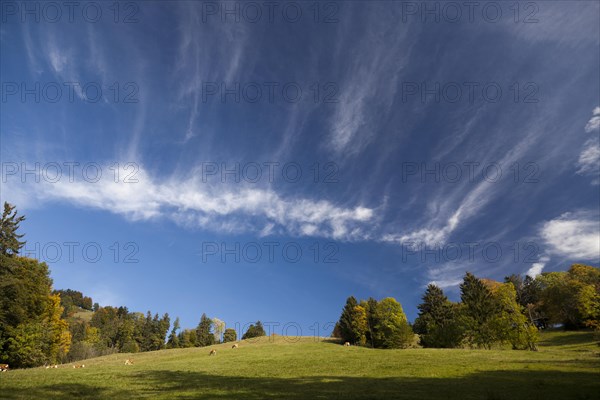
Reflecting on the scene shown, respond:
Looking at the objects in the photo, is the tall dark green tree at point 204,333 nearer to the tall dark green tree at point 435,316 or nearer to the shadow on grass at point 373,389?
the tall dark green tree at point 435,316

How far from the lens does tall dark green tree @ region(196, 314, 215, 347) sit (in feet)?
478

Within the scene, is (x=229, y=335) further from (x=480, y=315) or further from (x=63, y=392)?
(x=63, y=392)

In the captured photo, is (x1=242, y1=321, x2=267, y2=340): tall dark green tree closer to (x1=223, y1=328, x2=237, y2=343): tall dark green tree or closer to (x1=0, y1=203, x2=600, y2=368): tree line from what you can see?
(x1=223, y1=328, x2=237, y2=343): tall dark green tree

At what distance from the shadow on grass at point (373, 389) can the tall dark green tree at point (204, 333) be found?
12800cm

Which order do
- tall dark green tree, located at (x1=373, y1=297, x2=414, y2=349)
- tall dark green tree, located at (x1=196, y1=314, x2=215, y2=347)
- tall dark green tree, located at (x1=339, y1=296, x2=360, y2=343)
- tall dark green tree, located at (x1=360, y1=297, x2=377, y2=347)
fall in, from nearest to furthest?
tall dark green tree, located at (x1=373, y1=297, x2=414, y2=349) → tall dark green tree, located at (x1=360, y1=297, x2=377, y2=347) → tall dark green tree, located at (x1=339, y1=296, x2=360, y2=343) → tall dark green tree, located at (x1=196, y1=314, x2=215, y2=347)

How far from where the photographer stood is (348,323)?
102000mm

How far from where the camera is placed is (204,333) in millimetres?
146750

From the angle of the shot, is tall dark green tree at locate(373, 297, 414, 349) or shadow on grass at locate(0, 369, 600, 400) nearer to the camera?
shadow on grass at locate(0, 369, 600, 400)

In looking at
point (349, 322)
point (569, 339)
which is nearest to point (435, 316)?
point (349, 322)

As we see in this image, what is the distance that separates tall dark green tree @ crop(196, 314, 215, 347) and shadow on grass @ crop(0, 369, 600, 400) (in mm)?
127997

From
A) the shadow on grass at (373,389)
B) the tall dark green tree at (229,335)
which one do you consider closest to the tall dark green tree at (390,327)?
the shadow on grass at (373,389)

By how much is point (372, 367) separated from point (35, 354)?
6073 centimetres

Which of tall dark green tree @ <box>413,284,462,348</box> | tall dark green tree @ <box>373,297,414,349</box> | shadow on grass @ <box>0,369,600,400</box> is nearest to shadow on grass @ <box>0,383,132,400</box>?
shadow on grass @ <box>0,369,600,400</box>

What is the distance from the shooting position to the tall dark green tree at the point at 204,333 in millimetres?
145600
